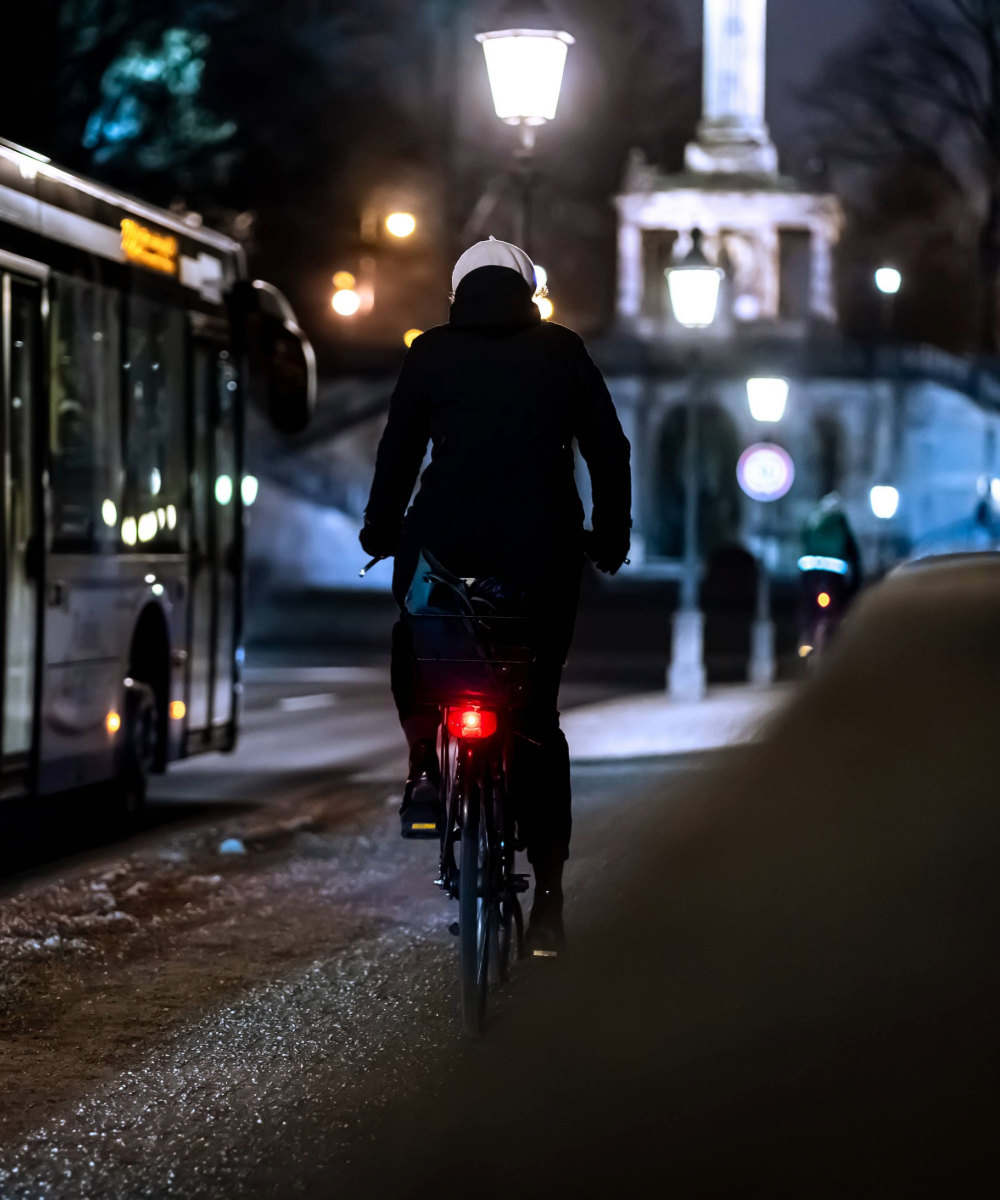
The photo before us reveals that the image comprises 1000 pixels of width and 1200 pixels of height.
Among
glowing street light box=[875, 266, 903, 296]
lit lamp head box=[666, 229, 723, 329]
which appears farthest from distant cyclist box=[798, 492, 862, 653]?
glowing street light box=[875, 266, 903, 296]

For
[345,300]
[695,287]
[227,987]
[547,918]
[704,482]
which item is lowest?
[227,987]

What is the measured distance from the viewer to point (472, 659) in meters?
6.59

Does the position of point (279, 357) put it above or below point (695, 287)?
below

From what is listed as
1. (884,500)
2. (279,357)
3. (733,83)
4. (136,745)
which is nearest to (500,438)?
(136,745)

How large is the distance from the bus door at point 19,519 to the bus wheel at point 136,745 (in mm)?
1727

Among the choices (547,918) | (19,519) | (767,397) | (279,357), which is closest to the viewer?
(547,918)

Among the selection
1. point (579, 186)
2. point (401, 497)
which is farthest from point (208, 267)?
point (579, 186)

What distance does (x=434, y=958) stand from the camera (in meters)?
8.38

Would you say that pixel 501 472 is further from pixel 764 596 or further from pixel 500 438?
pixel 764 596

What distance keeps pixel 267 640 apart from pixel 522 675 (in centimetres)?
3667

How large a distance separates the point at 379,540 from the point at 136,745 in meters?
6.89

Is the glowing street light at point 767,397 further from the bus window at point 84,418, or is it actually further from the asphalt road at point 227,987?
the bus window at point 84,418

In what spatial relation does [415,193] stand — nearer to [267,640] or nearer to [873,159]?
[873,159]

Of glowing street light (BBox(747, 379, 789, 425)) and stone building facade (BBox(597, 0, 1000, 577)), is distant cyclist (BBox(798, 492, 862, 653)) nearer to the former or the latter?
glowing street light (BBox(747, 379, 789, 425))
